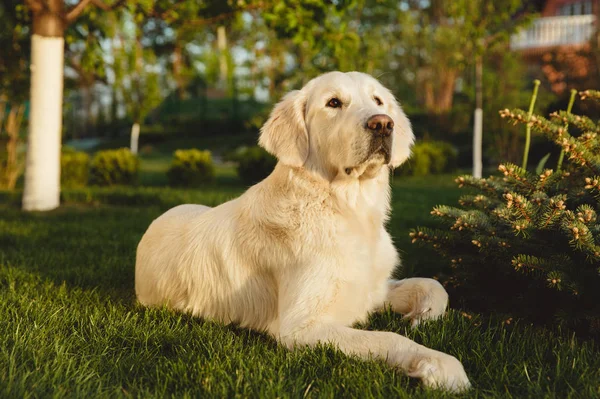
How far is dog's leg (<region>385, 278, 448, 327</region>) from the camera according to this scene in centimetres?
304

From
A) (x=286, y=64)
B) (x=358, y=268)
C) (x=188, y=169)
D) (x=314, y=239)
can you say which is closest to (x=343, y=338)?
(x=358, y=268)

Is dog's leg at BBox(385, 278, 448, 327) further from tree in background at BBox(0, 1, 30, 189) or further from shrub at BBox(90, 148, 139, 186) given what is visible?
shrub at BBox(90, 148, 139, 186)

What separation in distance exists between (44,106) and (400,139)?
18.5 ft

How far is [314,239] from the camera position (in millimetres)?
2812

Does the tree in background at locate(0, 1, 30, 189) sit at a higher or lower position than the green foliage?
higher

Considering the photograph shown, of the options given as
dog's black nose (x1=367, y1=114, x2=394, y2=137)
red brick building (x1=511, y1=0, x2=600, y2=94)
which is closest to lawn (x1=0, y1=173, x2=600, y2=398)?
dog's black nose (x1=367, y1=114, x2=394, y2=137)

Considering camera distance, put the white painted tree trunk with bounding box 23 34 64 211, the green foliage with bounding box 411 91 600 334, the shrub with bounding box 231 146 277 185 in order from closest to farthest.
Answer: the green foliage with bounding box 411 91 600 334 → the white painted tree trunk with bounding box 23 34 64 211 → the shrub with bounding box 231 146 277 185

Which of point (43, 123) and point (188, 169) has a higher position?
point (43, 123)

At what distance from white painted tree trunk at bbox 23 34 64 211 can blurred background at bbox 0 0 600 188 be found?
1.50 feet

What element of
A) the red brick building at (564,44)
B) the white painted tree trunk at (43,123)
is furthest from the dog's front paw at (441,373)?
the red brick building at (564,44)

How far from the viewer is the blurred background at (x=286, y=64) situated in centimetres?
831

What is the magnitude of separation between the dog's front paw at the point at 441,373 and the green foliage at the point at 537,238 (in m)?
0.85

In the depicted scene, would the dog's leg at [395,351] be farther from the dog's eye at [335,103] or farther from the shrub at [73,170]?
the shrub at [73,170]

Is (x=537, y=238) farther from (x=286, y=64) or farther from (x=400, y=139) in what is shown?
(x=286, y=64)
